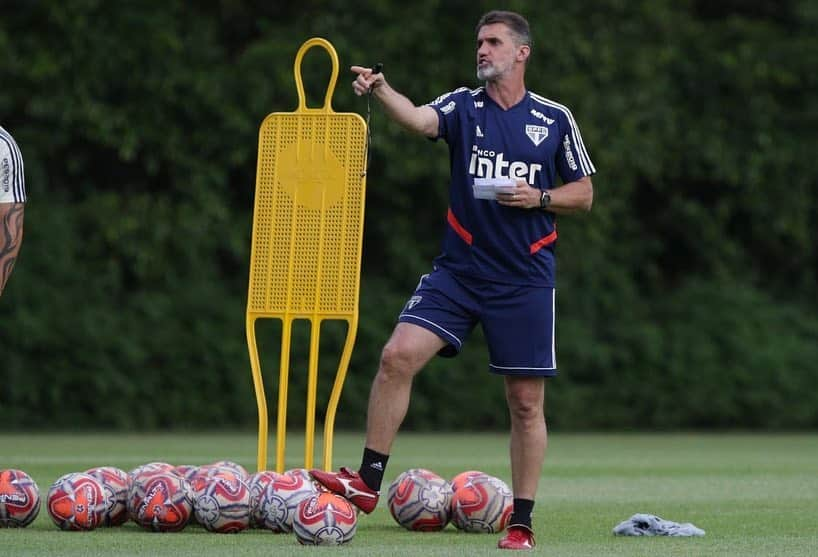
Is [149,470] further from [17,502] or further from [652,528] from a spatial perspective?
[652,528]

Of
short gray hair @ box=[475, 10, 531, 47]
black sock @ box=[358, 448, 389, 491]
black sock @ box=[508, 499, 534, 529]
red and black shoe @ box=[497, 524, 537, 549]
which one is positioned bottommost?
red and black shoe @ box=[497, 524, 537, 549]

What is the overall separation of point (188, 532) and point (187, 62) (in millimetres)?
12693

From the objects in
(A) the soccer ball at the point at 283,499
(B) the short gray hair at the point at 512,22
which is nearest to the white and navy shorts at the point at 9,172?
(A) the soccer ball at the point at 283,499

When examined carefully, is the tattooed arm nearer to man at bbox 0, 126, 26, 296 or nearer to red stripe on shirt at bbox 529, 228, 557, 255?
man at bbox 0, 126, 26, 296

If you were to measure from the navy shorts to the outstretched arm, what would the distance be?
0.69 m

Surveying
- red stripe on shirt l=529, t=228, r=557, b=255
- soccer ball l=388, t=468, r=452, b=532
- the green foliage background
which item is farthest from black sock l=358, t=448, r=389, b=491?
the green foliage background

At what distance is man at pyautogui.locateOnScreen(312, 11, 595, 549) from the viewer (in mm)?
7352

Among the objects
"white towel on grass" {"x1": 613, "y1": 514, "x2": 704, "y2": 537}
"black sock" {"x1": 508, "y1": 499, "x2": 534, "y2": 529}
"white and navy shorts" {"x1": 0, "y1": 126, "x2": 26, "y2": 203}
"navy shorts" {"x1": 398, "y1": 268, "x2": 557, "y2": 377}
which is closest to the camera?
"black sock" {"x1": 508, "y1": 499, "x2": 534, "y2": 529}

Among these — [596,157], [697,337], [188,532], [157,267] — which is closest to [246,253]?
[157,267]

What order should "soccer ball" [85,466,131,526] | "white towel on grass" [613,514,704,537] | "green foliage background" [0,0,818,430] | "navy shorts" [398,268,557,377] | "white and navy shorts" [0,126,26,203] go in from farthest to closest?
"green foliage background" [0,0,818,430] < "soccer ball" [85,466,131,526] < "white towel on grass" [613,514,704,537] < "white and navy shorts" [0,126,26,203] < "navy shorts" [398,268,557,377]

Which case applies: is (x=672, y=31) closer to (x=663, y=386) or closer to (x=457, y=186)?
(x=663, y=386)

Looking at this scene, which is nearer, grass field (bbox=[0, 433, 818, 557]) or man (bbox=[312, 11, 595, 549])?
grass field (bbox=[0, 433, 818, 557])

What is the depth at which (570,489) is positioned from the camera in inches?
424

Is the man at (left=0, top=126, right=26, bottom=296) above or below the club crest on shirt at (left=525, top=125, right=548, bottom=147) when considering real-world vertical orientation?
below
